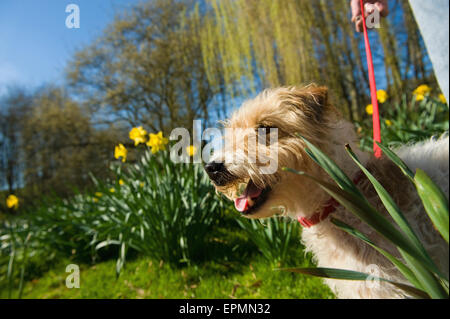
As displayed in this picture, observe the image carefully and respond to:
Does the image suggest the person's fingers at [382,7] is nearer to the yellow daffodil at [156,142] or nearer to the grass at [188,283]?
the grass at [188,283]

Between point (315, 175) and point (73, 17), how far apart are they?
1.97m

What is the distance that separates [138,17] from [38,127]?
4880 millimetres

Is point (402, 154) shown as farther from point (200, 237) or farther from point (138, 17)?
point (138, 17)

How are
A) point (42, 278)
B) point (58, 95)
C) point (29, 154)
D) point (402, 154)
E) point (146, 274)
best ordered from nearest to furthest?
point (402, 154) → point (146, 274) → point (42, 278) → point (58, 95) → point (29, 154)

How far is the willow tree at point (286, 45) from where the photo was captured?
203 inches

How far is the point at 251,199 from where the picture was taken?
5.94ft

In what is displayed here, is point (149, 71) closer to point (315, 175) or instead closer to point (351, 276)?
point (315, 175)

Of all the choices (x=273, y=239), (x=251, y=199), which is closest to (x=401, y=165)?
(x=251, y=199)

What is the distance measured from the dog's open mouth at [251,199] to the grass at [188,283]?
125 centimetres

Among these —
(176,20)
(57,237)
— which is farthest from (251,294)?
(176,20)

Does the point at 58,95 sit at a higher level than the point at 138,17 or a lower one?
lower

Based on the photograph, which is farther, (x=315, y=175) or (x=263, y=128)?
(x=263, y=128)
